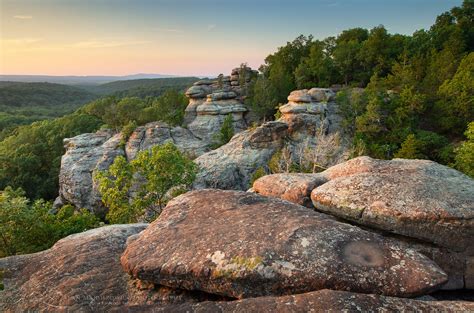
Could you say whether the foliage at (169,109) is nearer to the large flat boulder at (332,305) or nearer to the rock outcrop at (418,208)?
the rock outcrop at (418,208)

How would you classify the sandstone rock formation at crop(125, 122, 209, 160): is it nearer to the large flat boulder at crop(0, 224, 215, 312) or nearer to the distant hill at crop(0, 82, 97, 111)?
the large flat boulder at crop(0, 224, 215, 312)

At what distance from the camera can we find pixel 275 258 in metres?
6.37

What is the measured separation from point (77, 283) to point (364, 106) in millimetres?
43353

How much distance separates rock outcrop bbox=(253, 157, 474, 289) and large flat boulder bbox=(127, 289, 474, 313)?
118 inches

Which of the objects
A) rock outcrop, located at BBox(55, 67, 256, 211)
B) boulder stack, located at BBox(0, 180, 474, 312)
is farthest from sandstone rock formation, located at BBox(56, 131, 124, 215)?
boulder stack, located at BBox(0, 180, 474, 312)

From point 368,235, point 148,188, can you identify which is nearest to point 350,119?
point 148,188

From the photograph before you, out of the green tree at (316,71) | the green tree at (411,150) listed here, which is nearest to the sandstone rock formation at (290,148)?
the green tree at (411,150)

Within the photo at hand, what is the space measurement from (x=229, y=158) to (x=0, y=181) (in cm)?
4192

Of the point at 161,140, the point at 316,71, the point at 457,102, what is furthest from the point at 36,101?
the point at 457,102

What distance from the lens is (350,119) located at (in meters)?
43.3

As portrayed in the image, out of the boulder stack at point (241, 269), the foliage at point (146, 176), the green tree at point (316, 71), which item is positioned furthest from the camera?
the green tree at point (316, 71)

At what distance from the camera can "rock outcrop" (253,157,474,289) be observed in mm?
7973

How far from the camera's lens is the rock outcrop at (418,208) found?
314 inches

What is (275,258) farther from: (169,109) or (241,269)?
(169,109)
